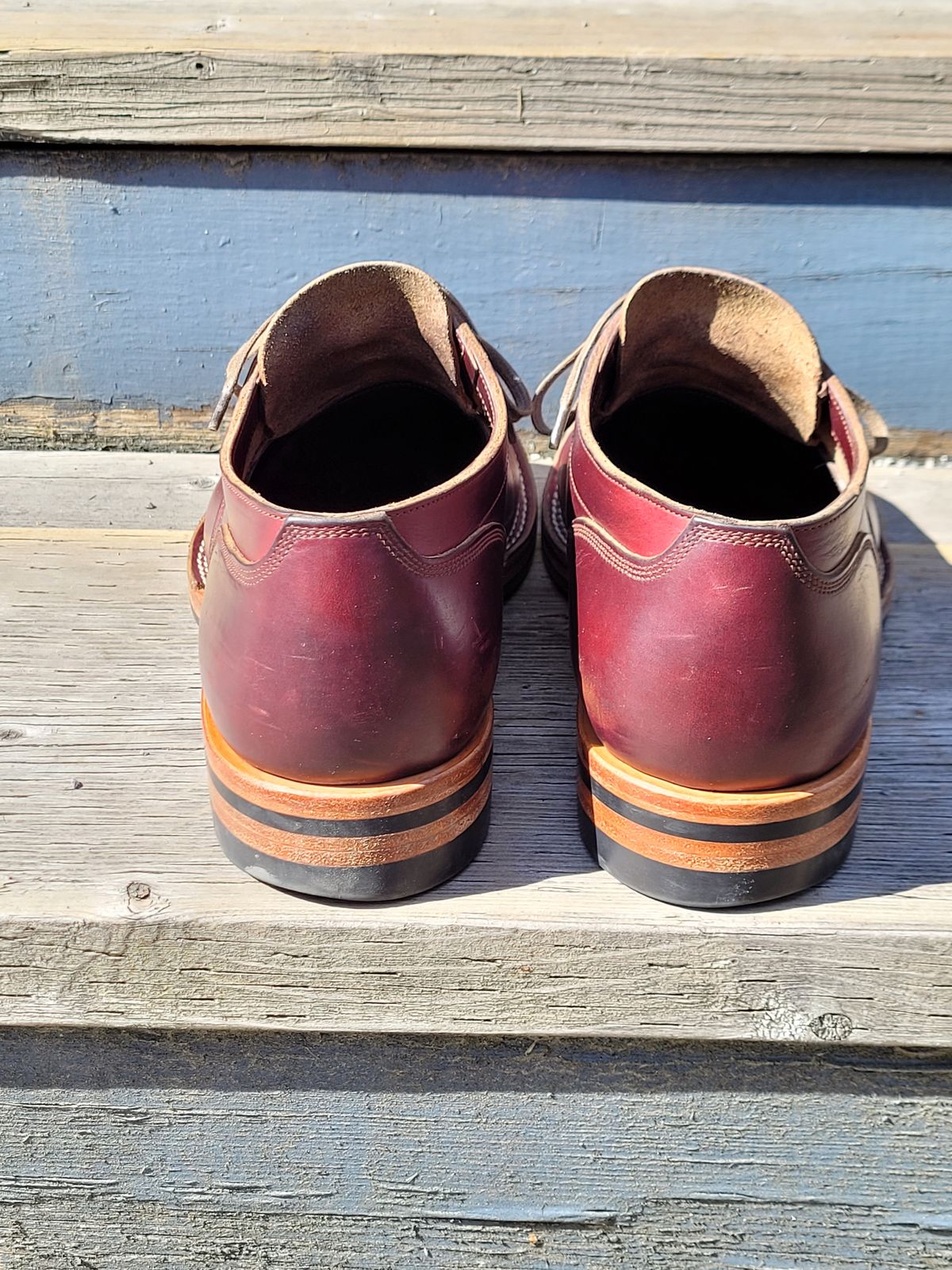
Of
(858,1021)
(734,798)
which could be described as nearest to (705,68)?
(734,798)

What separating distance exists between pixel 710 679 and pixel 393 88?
879mm

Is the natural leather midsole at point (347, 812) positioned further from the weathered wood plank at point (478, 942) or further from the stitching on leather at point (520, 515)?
the stitching on leather at point (520, 515)

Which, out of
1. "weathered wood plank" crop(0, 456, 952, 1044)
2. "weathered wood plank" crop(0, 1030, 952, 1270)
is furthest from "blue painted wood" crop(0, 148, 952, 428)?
"weathered wood plank" crop(0, 1030, 952, 1270)

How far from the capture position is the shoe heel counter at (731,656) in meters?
0.68

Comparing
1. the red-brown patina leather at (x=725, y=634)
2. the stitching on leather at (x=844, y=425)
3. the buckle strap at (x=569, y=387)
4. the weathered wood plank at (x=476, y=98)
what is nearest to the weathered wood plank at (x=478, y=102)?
the weathered wood plank at (x=476, y=98)

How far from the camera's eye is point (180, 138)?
1223mm

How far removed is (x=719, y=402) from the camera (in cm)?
101

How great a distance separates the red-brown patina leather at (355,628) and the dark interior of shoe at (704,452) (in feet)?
0.88

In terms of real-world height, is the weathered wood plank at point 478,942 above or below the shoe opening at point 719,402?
below

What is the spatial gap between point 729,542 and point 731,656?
3.1 inches

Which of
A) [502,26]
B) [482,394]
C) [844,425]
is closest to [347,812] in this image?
[482,394]

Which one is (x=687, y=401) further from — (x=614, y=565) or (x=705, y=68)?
(x=705, y=68)

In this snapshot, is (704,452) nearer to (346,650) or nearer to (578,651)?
(578,651)

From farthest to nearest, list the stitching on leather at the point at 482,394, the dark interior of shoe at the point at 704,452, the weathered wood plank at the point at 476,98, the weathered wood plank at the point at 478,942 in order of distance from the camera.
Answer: the weathered wood plank at the point at 476,98, the dark interior of shoe at the point at 704,452, the stitching on leather at the point at 482,394, the weathered wood plank at the point at 478,942
